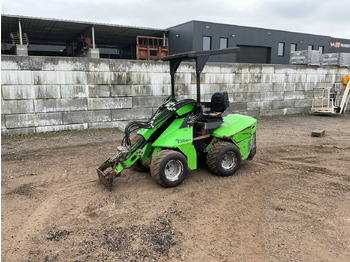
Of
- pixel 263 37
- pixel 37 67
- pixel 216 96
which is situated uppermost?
pixel 263 37

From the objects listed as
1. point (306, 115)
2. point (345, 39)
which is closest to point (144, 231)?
point (306, 115)

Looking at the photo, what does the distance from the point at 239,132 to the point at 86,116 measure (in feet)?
17.6

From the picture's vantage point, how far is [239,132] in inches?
196

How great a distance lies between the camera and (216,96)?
504cm

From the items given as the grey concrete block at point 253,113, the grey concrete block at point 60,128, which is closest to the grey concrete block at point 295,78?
the grey concrete block at point 253,113

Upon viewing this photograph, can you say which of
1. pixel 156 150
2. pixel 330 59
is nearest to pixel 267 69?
pixel 330 59

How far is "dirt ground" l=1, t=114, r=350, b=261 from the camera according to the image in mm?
2908

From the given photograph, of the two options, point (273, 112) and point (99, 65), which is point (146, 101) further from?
point (273, 112)

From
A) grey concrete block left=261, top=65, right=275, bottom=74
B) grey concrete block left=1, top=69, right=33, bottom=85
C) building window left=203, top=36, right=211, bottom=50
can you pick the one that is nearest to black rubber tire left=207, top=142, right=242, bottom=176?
grey concrete block left=1, top=69, right=33, bottom=85

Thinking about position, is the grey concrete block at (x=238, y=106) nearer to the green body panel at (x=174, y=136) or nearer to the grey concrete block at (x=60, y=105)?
the grey concrete block at (x=60, y=105)

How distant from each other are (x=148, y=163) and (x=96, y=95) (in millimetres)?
4707

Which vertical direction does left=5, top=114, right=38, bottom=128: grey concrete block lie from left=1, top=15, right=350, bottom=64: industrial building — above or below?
below

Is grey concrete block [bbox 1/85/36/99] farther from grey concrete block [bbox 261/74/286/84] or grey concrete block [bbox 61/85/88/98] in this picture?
grey concrete block [bbox 261/74/286/84]

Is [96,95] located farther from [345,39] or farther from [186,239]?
[345,39]
